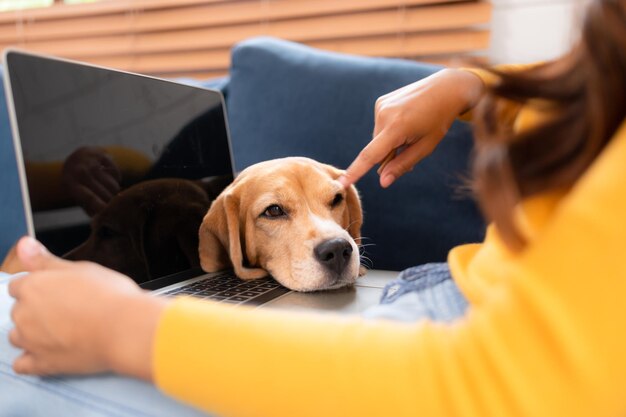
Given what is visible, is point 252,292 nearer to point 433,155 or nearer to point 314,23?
point 433,155

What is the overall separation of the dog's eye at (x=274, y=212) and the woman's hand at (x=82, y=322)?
844mm

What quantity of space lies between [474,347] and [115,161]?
3.42ft

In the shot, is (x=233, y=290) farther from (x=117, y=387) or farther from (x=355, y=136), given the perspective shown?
(x=355, y=136)

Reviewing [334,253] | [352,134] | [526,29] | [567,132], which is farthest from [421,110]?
[526,29]

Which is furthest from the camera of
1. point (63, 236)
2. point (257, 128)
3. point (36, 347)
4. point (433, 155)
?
point (257, 128)

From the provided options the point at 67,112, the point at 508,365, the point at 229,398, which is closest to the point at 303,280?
the point at 67,112

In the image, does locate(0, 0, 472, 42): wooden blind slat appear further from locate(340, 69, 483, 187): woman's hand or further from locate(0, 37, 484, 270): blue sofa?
locate(340, 69, 483, 187): woman's hand

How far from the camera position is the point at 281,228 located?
152cm

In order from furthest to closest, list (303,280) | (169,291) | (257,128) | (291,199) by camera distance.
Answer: (257,128), (291,199), (303,280), (169,291)

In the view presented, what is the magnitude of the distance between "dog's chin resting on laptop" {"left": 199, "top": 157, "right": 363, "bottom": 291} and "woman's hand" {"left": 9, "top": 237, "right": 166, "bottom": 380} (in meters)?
0.76

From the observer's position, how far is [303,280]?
135 cm

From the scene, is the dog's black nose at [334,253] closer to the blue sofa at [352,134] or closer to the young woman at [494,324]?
the blue sofa at [352,134]

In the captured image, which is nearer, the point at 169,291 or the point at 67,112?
the point at 67,112

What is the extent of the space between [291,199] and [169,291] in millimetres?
486
